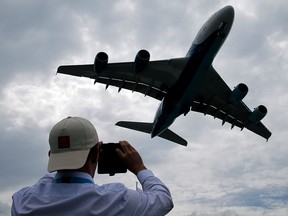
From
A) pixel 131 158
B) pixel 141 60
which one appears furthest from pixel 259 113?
pixel 131 158

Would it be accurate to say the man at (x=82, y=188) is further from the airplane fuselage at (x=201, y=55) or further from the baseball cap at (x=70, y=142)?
the airplane fuselage at (x=201, y=55)

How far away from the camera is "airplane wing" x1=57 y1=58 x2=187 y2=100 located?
2206cm

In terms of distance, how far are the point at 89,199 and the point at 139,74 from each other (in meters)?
21.6

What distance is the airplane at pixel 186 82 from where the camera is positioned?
19.7m

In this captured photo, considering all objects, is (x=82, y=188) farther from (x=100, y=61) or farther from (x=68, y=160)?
(x=100, y=61)

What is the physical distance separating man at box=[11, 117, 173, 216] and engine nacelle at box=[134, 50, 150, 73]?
18774 millimetres

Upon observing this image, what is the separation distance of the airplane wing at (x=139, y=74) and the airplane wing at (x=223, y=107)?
2650mm

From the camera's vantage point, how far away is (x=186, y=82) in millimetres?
20344

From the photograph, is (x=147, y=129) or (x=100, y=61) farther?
(x=147, y=129)

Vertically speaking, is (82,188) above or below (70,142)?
below

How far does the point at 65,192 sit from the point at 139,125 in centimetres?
2428

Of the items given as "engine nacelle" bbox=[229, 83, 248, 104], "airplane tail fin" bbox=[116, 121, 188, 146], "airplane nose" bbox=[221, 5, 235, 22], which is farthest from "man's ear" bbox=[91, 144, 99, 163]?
"airplane tail fin" bbox=[116, 121, 188, 146]

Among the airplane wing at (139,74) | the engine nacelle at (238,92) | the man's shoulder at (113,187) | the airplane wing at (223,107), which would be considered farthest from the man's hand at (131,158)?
the airplane wing at (223,107)

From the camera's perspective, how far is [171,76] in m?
23.5
